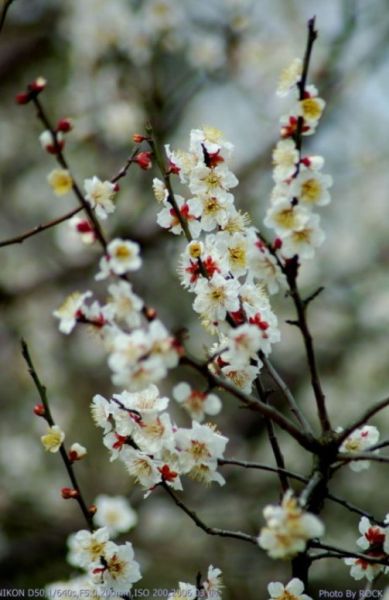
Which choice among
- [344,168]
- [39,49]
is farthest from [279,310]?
[39,49]

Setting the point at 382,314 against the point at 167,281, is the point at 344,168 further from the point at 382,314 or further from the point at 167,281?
the point at 167,281

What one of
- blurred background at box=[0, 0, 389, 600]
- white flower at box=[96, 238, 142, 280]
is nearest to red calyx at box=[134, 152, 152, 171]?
white flower at box=[96, 238, 142, 280]

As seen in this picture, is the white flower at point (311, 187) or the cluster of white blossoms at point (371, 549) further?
the cluster of white blossoms at point (371, 549)

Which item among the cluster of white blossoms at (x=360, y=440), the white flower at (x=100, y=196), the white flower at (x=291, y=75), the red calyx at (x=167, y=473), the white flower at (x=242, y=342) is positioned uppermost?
the white flower at (x=291, y=75)

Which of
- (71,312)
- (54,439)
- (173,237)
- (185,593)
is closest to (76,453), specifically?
(54,439)

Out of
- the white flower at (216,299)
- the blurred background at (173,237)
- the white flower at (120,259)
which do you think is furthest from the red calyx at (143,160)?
the blurred background at (173,237)

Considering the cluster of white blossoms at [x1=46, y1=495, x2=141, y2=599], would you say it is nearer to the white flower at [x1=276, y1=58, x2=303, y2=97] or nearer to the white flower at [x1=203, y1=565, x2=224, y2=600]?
the white flower at [x1=203, y1=565, x2=224, y2=600]

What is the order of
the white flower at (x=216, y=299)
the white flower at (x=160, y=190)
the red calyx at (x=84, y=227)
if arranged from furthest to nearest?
the white flower at (x=160, y=190) < the white flower at (x=216, y=299) < the red calyx at (x=84, y=227)

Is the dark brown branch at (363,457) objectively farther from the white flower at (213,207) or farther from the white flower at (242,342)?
the white flower at (213,207)
